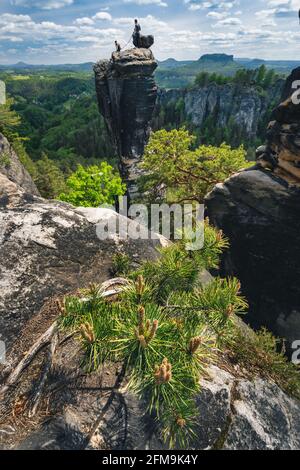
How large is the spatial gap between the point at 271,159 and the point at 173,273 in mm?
11159

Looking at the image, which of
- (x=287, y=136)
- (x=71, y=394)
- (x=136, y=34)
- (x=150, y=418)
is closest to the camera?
(x=150, y=418)

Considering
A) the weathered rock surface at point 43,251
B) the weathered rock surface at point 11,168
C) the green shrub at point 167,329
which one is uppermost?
the green shrub at point 167,329

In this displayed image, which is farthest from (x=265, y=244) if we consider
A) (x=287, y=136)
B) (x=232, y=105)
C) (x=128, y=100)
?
(x=232, y=105)

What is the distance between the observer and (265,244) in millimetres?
15016

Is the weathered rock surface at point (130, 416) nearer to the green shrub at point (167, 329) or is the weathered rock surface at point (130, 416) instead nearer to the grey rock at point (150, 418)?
the grey rock at point (150, 418)

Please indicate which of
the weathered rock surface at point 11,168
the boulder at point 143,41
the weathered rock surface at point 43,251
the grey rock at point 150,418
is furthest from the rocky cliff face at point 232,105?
the grey rock at point 150,418

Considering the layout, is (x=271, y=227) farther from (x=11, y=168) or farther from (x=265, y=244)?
(x=11, y=168)

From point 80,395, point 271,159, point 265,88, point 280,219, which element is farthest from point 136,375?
point 265,88

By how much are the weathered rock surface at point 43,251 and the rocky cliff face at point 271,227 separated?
6.61 m

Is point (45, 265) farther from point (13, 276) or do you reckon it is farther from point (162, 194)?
point (162, 194)

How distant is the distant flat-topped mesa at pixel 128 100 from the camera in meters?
34.0

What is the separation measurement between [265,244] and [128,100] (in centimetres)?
2739

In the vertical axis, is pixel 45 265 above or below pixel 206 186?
above

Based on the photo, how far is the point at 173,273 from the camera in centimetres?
589
